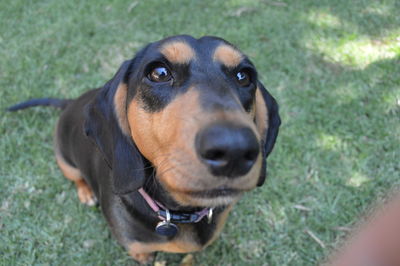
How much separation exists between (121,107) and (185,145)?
956 mm

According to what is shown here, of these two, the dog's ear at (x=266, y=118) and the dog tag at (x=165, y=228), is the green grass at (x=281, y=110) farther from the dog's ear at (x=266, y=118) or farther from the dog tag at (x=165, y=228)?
the dog's ear at (x=266, y=118)

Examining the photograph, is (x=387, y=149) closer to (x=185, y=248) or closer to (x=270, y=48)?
(x=270, y=48)

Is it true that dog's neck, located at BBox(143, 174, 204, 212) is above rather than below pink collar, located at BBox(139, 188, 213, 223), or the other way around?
above

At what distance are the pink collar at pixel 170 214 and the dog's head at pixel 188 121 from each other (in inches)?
10.4

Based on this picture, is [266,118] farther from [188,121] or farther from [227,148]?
[227,148]

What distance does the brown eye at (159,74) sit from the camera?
233 centimetres

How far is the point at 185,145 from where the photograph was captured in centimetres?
173

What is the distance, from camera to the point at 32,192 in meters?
4.01

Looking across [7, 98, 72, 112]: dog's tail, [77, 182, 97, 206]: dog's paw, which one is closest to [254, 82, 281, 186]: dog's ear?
[77, 182, 97, 206]: dog's paw

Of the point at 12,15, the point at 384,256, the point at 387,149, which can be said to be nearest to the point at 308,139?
the point at 387,149

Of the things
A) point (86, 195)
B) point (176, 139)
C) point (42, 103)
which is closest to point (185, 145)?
point (176, 139)

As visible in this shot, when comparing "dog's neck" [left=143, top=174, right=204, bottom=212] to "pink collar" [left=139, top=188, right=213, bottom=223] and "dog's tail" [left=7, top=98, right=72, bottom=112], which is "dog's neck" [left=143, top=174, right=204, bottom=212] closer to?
"pink collar" [left=139, top=188, right=213, bottom=223]

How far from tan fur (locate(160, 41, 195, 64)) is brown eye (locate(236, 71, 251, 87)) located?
0.40 metres

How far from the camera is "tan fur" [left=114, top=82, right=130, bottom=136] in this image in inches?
97.4
